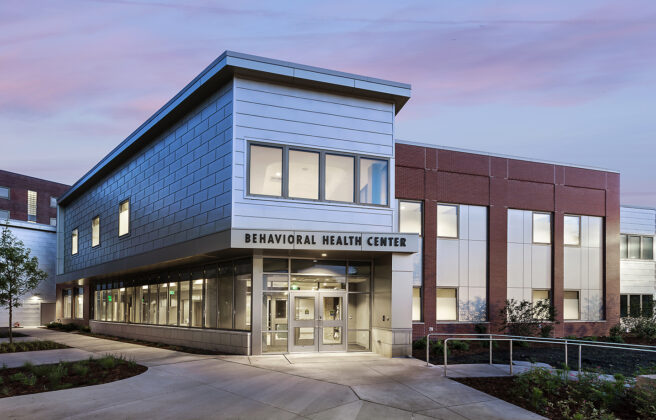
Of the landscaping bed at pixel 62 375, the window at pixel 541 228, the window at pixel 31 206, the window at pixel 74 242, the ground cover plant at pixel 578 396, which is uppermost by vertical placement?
the window at pixel 31 206

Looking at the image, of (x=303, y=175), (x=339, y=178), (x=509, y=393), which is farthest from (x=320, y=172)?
(x=509, y=393)

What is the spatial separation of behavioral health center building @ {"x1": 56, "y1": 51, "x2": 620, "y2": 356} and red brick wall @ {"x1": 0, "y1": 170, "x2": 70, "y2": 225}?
4000cm

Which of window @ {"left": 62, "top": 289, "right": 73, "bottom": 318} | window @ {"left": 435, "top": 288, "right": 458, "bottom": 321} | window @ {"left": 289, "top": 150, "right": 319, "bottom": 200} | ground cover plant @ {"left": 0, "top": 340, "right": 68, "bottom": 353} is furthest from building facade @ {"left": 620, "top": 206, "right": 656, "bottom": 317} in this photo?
window @ {"left": 62, "top": 289, "right": 73, "bottom": 318}

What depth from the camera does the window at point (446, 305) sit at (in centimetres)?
2276

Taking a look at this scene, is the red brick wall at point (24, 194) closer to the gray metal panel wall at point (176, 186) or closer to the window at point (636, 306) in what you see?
the gray metal panel wall at point (176, 186)

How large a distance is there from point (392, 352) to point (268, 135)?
315 inches

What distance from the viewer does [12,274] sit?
23.5 meters

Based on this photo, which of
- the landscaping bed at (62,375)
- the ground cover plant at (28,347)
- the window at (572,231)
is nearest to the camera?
the landscaping bed at (62,375)

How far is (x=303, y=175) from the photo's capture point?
1728cm

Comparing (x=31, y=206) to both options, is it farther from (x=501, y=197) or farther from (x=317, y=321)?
(x=501, y=197)

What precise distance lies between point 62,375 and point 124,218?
47.2 ft

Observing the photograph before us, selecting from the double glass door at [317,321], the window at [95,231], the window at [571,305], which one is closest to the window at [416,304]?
the double glass door at [317,321]

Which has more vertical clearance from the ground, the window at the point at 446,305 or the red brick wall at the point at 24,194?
the red brick wall at the point at 24,194

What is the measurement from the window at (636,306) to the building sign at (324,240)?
16.0m
